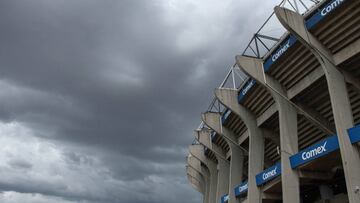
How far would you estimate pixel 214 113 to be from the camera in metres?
38.4

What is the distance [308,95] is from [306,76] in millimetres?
1990

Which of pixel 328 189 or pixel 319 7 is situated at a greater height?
pixel 319 7

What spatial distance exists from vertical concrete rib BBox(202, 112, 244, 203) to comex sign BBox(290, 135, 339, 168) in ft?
41.3

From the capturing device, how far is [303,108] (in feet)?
87.1

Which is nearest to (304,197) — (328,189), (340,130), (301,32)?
(328,189)

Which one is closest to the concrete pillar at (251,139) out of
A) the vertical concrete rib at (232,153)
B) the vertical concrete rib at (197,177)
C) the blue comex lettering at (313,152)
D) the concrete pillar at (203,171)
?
the vertical concrete rib at (232,153)

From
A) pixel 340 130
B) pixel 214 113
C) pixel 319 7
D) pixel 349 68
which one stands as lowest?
pixel 340 130

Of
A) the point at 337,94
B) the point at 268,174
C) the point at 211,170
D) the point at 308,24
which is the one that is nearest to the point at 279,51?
the point at 308,24

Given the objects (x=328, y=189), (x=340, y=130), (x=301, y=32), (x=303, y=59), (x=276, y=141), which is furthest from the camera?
(x=276, y=141)

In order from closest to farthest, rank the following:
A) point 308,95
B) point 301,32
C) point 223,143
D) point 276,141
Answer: point 301,32 → point 308,95 → point 276,141 → point 223,143

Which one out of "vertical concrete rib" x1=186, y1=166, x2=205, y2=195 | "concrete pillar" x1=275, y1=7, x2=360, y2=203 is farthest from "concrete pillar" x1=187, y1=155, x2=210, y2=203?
"concrete pillar" x1=275, y1=7, x2=360, y2=203

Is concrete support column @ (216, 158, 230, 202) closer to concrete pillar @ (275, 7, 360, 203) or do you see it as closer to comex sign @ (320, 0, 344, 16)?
concrete pillar @ (275, 7, 360, 203)

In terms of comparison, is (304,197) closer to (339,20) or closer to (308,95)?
(308,95)

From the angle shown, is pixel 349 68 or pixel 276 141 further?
pixel 276 141
